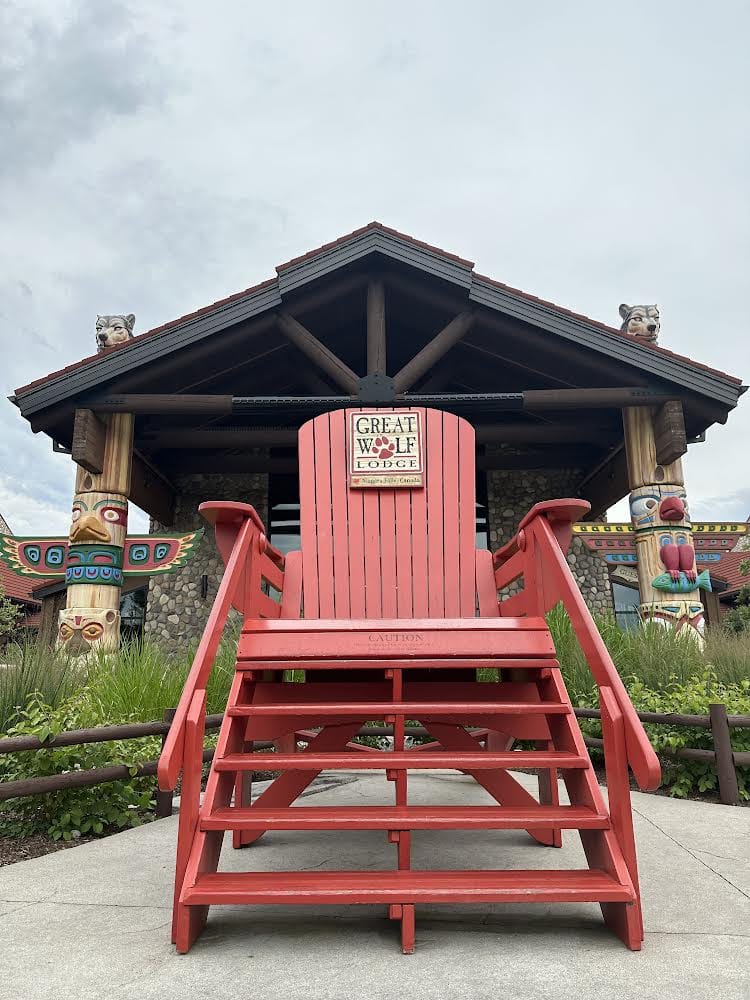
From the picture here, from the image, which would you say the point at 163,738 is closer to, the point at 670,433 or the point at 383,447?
the point at 383,447

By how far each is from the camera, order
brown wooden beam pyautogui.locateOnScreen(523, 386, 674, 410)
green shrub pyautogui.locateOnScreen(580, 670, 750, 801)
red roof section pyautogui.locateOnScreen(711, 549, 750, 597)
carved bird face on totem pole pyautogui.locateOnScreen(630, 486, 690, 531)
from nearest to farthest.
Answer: green shrub pyautogui.locateOnScreen(580, 670, 750, 801) < carved bird face on totem pole pyautogui.locateOnScreen(630, 486, 690, 531) < brown wooden beam pyautogui.locateOnScreen(523, 386, 674, 410) < red roof section pyautogui.locateOnScreen(711, 549, 750, 597)

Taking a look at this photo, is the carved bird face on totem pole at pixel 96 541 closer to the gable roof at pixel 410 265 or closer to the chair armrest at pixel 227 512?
the gable roof at pixel 410 265

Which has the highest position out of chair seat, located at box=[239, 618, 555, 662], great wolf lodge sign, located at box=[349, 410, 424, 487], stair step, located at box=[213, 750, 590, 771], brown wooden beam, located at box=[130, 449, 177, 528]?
brown wooden beam, located at box=[130, 449, 177, 528]

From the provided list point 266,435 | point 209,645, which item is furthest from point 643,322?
point 209,645

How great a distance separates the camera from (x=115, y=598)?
579 centimetres

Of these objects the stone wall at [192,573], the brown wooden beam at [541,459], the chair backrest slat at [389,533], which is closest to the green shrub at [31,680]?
the chair backrest slat at [389,533]

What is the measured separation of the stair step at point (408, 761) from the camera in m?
1.82

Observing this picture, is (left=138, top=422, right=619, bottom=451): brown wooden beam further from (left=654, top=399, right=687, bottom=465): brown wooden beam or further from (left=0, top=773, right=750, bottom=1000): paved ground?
(left=0, top=773, right=750, bottom=1000): paved ground

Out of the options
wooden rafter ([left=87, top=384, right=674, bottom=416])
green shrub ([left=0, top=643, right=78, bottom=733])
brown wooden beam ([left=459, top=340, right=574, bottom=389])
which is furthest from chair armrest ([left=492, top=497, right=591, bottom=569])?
brown wooden beam ([left=459, top=340, right=574, bottom=389])

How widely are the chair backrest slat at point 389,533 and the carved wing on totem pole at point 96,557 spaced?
2686 mm

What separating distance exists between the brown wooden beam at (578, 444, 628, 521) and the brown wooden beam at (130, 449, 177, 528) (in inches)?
207

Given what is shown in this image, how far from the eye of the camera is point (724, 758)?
3.39 meters

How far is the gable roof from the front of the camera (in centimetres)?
606

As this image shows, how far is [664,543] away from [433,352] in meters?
2.68
